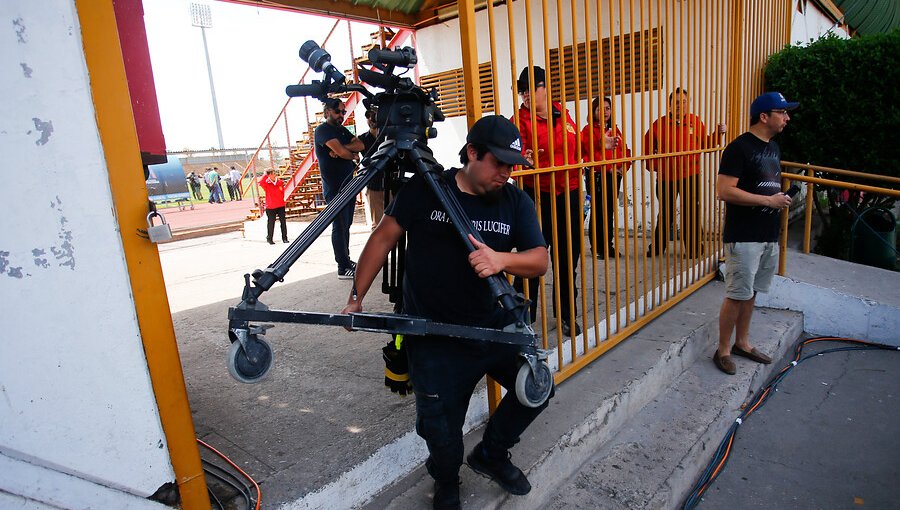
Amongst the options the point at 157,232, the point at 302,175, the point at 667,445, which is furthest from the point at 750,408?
the point at 302,175

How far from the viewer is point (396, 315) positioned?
76.4 inches

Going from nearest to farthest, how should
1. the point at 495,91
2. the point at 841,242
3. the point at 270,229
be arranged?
the point at 495,91
the point at 841,242
the point at 270,229

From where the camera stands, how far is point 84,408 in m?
1.63

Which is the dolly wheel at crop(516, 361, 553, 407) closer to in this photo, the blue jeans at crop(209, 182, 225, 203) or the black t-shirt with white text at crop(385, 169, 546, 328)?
the black t-shirt with white text at crop(385, 169, 546, 328)

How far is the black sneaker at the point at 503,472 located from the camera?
7.85 ft

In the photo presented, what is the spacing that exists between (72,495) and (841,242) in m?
9.08

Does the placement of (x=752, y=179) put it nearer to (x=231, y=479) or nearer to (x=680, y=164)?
(x=680, y=164)

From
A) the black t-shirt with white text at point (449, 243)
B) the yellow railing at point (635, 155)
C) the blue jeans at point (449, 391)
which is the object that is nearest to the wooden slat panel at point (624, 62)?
the yellow railing at point (635, 155)

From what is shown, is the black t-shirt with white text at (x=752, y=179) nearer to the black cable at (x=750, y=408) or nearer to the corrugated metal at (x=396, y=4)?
the black cable at (x=750, y=408)

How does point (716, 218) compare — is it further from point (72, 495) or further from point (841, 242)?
point (72, 495)

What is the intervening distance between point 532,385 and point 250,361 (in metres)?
0.99

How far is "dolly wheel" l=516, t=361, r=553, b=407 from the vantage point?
76.8 inches

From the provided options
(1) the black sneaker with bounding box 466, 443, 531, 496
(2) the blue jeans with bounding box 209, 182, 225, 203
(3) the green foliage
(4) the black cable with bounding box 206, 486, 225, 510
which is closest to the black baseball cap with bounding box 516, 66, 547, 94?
(1) the black sneaker with bounding box 466, 443, 531, 496

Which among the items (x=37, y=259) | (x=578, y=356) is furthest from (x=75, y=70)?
(x=578, y=356)
